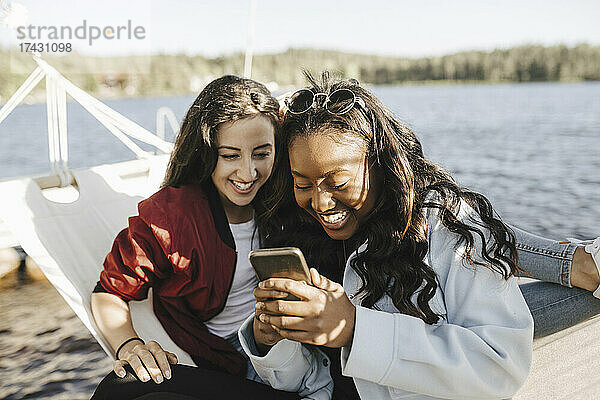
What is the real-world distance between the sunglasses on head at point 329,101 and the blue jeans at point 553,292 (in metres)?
0.91

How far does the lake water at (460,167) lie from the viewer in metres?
3.53

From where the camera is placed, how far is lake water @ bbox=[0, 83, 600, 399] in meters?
3.53

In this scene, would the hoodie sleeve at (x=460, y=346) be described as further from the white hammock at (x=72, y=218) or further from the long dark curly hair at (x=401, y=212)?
the white hammock at (x=72, y=218)

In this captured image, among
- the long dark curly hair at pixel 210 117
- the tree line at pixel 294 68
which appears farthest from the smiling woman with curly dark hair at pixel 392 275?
the tree line at pixel 294 68

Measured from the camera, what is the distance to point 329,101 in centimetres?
126

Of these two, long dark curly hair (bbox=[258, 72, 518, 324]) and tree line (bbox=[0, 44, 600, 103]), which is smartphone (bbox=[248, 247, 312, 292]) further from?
tree line (bbox=[0, 44, 600, 103])

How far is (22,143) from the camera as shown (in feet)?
69.5

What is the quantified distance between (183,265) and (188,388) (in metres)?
0.35

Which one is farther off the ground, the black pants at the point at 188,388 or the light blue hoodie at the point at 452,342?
the light blue hoodie at the point at 452,342

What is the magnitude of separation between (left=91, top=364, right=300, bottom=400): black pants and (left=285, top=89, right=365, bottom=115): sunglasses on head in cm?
65

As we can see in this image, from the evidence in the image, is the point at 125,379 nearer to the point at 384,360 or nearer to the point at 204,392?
the point at 204,392

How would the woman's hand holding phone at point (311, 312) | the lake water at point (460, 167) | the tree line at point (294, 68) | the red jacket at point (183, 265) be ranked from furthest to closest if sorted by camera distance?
the tree line at point (294, 68)
the lake water at point (460, 167)
the red jacket at point (183, 265)
the woman's hand holding phone at point (311, 312)

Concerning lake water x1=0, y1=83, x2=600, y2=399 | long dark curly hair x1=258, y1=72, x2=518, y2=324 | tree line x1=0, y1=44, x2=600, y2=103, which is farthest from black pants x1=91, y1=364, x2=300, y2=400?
tree line x1=0, y1=44, x2=600, y2=103

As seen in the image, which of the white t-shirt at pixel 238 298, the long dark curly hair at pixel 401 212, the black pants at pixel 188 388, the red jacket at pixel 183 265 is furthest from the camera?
the white t-shirt at pixel 238 298
